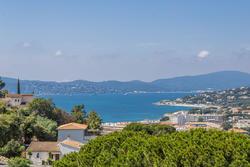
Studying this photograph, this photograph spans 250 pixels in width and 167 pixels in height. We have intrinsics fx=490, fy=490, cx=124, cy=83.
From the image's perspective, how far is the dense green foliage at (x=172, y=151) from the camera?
14.4m

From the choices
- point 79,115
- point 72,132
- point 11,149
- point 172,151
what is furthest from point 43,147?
point 79,115

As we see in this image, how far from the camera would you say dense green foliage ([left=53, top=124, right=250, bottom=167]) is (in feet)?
47.1

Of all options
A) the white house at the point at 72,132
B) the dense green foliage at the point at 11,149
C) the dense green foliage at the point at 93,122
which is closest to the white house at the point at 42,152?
the dense green foliage at the point at 11,149

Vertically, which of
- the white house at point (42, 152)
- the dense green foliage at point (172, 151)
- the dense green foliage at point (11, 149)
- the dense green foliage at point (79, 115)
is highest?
the dense green foliage at point (172, 151)

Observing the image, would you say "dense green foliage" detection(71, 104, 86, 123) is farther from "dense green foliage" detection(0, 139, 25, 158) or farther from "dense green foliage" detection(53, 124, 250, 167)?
"dense green foliage" detection(53, 124, 250, 167)

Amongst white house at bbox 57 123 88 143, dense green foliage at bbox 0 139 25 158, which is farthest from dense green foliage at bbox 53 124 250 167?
white house at bbox 57 123 88 143

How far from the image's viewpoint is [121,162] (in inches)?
603

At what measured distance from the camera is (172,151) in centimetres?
1512

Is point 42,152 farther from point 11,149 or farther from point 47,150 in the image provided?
point 11,149

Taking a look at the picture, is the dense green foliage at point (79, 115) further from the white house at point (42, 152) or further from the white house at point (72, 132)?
the white house at point (42, 152)

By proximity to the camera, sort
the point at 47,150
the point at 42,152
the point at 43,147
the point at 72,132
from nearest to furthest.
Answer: the point at 42,152, the point at 47,150, the point at 43,147, the point at 72,132

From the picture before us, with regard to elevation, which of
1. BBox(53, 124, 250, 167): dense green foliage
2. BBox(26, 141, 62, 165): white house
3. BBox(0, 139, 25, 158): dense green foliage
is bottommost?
BBox(26, 141, 62, 165): white house

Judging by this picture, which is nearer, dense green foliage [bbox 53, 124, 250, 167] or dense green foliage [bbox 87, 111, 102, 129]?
dense green foliage [bbox 53, 124, 250, 167]

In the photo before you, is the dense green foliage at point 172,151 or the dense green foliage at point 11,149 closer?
the dense green foliage at point 172,151
